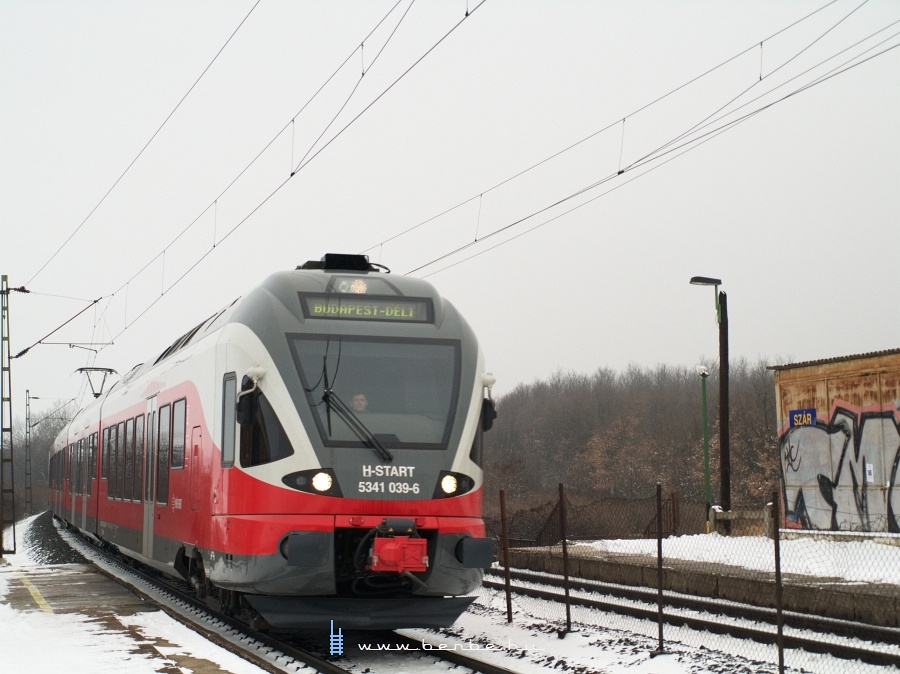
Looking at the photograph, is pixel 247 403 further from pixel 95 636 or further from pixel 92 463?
pixel 92 463

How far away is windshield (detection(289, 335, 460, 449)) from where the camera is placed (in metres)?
10.6

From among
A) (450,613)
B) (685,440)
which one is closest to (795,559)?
(450,613)

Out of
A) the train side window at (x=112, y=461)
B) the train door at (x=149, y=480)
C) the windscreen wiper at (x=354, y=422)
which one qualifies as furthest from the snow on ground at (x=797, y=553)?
the train door at (x=149, y=480)

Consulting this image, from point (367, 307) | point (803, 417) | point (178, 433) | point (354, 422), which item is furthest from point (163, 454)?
point (803, 417)

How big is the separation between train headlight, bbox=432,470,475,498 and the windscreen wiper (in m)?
0.54

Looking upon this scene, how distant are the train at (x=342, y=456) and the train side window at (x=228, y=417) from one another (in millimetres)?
25

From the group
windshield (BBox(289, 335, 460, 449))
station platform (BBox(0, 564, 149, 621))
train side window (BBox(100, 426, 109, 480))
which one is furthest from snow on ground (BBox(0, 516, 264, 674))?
train side window (BBox(100, 426, 109, 480))

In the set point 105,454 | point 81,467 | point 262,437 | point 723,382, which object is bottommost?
Answer: point 81,467

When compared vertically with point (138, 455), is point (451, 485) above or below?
below

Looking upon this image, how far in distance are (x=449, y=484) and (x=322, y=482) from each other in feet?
4.11

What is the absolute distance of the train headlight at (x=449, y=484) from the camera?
34.9 feet

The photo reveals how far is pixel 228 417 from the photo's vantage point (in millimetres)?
11367

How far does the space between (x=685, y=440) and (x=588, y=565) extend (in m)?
70.2

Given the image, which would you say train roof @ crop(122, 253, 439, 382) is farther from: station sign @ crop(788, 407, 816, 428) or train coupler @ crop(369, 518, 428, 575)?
station sign @ crop(788, 407, 816, 428)
